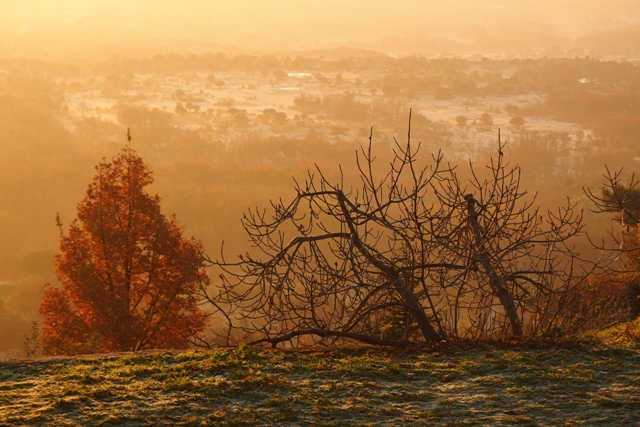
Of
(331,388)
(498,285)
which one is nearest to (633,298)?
(498,285)

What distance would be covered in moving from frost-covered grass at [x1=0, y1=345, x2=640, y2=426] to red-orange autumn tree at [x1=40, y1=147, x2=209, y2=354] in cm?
1087

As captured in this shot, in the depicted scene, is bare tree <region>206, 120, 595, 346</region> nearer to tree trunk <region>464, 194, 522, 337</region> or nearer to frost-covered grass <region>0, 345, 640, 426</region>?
tree trunk <region>464, 194, 522, 337</region>

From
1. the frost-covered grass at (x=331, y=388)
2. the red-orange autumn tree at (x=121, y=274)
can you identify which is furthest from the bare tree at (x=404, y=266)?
the red-orange autumn tree at (x=121, y=274)

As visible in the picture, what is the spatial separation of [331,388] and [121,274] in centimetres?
1334

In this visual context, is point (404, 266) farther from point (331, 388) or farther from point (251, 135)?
point (251, 135)

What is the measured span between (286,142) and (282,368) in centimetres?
11232

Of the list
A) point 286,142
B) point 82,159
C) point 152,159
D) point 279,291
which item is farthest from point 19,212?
point 279,291

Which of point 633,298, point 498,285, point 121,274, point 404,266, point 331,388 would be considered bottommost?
point 121,274

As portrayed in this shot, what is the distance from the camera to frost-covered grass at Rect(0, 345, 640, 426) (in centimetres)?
480

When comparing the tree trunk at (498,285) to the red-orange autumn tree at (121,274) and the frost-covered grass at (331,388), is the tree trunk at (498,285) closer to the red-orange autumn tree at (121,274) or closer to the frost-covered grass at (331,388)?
the frost-covered grass at (331,388)

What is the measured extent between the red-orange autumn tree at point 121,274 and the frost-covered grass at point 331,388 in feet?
35.7

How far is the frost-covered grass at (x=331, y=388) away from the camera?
4801 mm

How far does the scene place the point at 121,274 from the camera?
58.0 ft

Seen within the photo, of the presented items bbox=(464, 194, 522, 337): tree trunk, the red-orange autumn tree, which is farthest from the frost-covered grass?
the red-orange autumn tree
